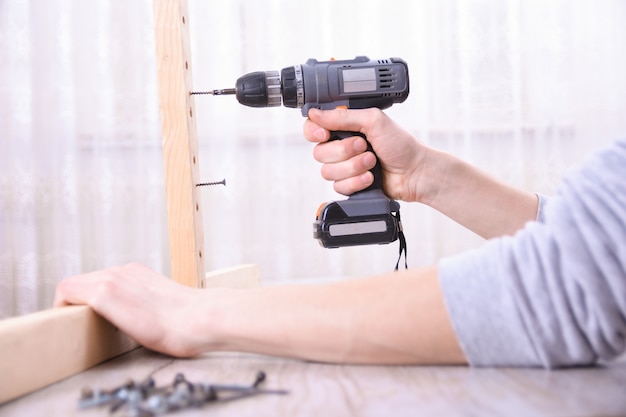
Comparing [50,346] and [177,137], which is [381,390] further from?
[177,137]

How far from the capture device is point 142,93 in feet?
7.17

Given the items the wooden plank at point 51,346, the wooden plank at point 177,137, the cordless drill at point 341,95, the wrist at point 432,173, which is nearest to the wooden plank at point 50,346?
the wooden plank at point 51,346

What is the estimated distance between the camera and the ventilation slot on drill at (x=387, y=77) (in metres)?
1.05

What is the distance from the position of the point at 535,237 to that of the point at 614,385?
0.13m

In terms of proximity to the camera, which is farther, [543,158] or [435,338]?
[543,158]

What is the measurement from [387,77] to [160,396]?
744mm

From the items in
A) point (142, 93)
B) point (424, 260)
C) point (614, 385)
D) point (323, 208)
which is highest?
point (142, 93)

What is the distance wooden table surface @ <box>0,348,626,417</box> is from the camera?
43cm

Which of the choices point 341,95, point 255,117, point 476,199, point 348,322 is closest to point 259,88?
point 341,95

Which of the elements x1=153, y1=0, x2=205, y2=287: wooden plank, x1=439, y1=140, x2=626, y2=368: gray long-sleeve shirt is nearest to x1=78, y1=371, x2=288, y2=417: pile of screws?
x1=439, y1=140, x2=626, y2=368: gray long-sleeve shirt

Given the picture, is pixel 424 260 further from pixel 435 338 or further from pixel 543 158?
pixel 435 338

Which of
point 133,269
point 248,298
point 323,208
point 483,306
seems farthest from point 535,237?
point 323,208

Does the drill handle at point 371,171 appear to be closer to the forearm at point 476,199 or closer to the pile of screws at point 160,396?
the forearm at point 476,199

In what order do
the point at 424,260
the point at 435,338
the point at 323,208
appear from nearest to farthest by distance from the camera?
the point at 435,338 → the point at 323,208 → the point at 424,260
